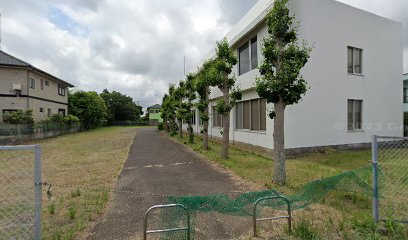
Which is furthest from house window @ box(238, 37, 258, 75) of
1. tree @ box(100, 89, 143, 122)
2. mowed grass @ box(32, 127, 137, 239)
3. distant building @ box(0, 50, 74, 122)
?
tree @ box(100, 89, 143, 122)

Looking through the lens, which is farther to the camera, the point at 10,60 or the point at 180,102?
the point at 180,102

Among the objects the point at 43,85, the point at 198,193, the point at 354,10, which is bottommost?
the point at 198,193

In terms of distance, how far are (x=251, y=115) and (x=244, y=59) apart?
3231 millimetres

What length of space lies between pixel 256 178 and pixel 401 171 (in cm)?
421

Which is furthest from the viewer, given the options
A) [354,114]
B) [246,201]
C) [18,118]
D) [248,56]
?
[18,118]

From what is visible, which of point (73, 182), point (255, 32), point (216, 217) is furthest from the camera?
point (255, 32)

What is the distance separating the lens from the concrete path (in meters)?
4.11

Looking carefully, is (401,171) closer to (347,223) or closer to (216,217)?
(347,223)

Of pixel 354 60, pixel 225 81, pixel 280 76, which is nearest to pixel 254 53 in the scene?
pixel 225 81

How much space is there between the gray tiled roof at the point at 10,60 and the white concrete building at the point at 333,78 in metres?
19.3

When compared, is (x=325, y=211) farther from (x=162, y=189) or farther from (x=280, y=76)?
(x=162, y=189)

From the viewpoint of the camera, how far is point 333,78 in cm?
1173

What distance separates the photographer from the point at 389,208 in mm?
4746

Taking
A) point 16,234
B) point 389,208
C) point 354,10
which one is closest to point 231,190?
point 389,208
